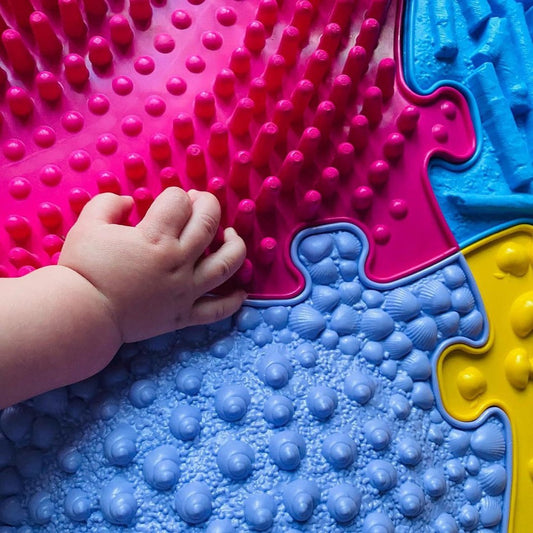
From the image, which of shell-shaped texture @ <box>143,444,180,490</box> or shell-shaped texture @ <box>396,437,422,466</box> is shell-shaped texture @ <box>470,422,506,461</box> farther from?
shell-shaped texture @ <box>143,444,180,490</box>

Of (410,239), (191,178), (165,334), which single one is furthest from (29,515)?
(410,239)

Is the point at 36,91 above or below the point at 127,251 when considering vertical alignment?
above

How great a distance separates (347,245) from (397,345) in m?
0.11

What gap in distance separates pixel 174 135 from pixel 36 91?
0.45 feet

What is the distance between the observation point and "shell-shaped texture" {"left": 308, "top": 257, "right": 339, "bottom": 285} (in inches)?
26.8

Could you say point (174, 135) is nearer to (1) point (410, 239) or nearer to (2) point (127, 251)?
(2) point (127, 251)

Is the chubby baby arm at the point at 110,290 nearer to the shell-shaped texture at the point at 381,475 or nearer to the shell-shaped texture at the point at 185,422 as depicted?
the shell-shaped texture at the point at 185,422

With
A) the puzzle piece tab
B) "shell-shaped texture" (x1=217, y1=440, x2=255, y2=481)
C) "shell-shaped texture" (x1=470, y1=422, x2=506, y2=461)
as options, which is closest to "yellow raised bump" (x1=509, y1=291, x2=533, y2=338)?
the puzzle piece tab

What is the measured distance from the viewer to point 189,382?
629 mm

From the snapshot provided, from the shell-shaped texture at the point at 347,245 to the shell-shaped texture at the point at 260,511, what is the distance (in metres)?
0.24

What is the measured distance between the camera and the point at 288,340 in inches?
26.1

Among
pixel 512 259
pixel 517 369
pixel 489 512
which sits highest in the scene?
pixel 512 259

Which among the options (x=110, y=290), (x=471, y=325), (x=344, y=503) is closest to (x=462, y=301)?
(x=471, y=325)

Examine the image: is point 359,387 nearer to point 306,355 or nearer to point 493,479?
point 306,355
